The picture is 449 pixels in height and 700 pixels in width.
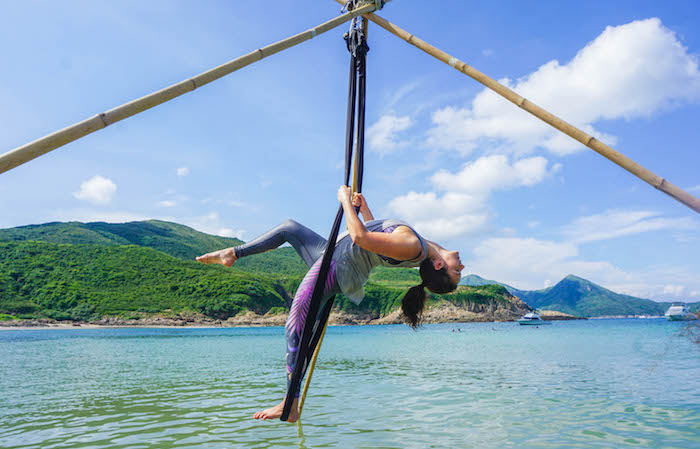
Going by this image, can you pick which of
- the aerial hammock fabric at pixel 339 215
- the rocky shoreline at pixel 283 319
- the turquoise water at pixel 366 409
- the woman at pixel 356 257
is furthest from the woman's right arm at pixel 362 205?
the rocky shoreline at pixel 283 319

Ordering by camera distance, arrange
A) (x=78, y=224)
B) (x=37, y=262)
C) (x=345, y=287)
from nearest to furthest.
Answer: (x=345, y=287) < (x=37, y=262) < (x=78, y=224)

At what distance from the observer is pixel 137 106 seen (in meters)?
2.57

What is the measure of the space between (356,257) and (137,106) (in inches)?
65.3

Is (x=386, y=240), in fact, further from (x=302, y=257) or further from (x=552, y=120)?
(x=552, y=120)

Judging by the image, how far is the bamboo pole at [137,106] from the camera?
2.10m

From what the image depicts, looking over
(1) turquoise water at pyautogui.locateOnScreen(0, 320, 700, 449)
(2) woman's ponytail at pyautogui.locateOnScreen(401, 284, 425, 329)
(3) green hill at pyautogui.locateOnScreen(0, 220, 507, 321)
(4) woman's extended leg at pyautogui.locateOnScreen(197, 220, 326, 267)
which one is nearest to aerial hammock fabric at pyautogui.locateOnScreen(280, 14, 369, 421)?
(4) woman's extended leg at pyautogui.locateOnScreen(197, 220, 326, 267)

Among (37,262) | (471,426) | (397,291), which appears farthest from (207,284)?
(471,426)

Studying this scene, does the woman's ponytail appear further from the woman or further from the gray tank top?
the gray tank top

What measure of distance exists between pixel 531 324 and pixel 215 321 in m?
51.7

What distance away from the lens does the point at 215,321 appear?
68625 millimetres

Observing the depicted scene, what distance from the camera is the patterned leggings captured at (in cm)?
321

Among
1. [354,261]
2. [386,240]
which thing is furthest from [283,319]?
[386,240]

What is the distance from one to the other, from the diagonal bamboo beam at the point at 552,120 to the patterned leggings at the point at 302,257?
1.75 meters

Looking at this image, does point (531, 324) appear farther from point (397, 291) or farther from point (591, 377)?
point (591, 377)
